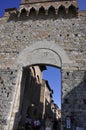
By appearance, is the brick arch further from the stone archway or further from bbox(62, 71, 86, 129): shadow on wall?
bbox(62, 71, 86, 129): shadow on wall

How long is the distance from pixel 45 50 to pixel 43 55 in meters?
0.33

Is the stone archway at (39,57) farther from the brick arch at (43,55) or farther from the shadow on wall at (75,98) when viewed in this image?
the shadow on wall at (75,98)

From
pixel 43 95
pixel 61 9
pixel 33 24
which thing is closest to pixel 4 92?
pixel 33 24

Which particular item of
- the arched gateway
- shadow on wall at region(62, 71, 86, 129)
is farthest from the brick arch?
shadow on wall at region(62, 71, 86, 129)

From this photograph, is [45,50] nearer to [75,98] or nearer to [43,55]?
[43,55]

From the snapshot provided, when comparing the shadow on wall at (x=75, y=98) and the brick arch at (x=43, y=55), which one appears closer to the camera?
the shadow on wall at (x=75, y=98)

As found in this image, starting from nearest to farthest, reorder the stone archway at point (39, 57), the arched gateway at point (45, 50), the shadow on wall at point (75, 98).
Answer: the shadow on wall at point (75, 98) < the arched gateway at point (45, 50) < the stone archway at point (39, 57)

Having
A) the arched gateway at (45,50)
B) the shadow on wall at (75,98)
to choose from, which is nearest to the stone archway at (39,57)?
the arched gateway at (45,50)

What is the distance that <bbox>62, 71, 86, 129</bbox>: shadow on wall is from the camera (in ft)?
25.2

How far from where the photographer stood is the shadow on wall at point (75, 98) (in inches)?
302

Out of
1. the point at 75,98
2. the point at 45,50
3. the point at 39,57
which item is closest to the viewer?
the point at 75,98

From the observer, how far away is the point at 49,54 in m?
9.53

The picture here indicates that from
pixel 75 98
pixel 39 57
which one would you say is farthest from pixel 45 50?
pixel 75 98

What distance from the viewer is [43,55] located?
959 cm
